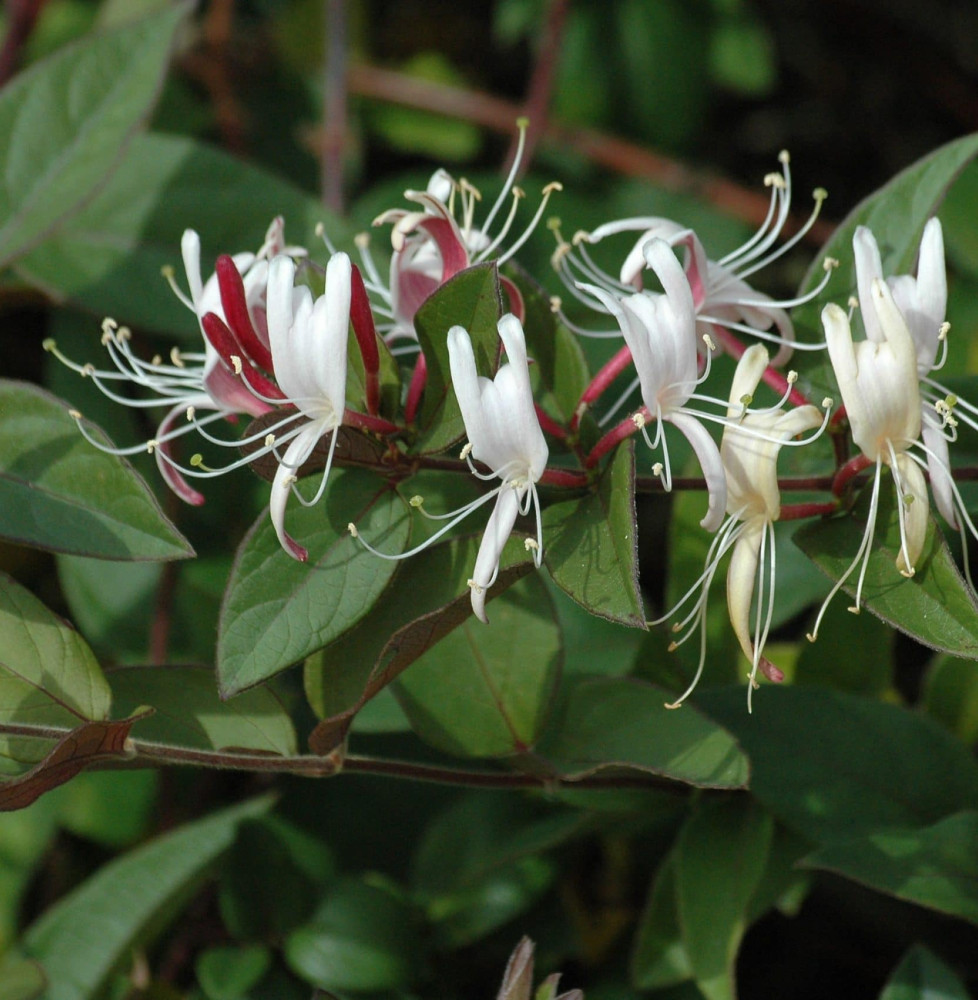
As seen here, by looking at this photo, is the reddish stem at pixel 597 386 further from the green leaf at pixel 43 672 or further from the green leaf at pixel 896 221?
Answer: the green leaf at pixel 43 672

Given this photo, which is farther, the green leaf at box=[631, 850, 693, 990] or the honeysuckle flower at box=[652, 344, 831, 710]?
the green leaf at box=[631, 850, 693, 990]

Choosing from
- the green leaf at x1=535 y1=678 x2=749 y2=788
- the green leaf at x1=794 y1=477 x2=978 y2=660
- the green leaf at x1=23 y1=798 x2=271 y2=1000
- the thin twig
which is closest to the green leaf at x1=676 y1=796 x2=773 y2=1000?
the green leaf at x1=535 y1=678 x2=749 y2=788

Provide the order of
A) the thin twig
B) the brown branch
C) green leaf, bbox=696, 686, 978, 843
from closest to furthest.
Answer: green leaf, bbox=696, 686, 978, 843
the thin twig
the brown branch

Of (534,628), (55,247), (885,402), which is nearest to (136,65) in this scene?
(55,247)

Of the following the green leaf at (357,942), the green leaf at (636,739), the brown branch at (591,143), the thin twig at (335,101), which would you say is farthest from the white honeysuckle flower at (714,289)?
the brown branch at (591,143)

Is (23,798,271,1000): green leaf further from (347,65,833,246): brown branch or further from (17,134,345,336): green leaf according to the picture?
(347,65,833,246): brown branch
